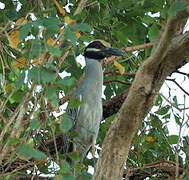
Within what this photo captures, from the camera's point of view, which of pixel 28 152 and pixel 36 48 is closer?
pixel 28 152

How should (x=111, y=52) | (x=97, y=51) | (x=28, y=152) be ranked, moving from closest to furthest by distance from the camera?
(x=28, y=152), (x=111, y=52), (x=97, y=51)

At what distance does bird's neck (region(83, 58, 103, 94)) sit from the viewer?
3729 mm

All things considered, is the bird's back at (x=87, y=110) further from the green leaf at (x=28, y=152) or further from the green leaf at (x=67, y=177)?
the green leaf at (x=28, y=152)

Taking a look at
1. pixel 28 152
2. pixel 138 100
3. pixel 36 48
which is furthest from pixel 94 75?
pixel 28 152

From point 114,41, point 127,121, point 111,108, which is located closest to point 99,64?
point 114,41

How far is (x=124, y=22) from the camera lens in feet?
8.64

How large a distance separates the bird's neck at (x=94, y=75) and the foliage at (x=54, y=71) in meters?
0.11

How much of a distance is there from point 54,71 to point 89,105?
5.74ft

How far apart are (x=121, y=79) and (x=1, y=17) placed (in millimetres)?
1203

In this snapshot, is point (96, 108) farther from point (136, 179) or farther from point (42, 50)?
point (42, 50)

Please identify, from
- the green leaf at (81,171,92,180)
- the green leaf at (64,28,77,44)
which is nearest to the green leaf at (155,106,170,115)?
the green leaf at (81,171,92,180)

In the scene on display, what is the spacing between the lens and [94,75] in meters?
3.79

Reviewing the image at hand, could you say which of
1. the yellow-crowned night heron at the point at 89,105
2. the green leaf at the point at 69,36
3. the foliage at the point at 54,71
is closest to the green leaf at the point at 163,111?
the foliage at the point at 54,71

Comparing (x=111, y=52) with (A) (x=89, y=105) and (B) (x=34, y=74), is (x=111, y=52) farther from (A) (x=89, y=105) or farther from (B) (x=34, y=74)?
(B) (x=34, y=74)
